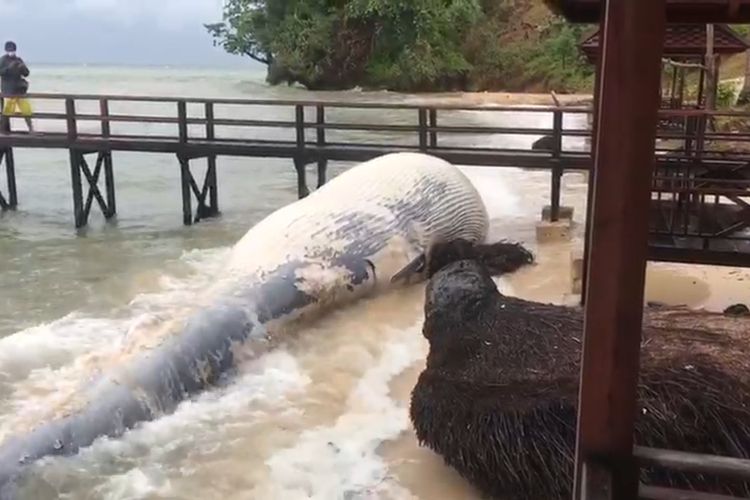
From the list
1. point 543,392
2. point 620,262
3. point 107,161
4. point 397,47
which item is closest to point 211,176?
point 107,161

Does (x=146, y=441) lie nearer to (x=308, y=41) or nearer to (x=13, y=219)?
(x=13, y=219)

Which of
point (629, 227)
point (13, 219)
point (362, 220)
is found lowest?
point (13, 219)

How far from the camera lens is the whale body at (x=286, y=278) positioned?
556 cm

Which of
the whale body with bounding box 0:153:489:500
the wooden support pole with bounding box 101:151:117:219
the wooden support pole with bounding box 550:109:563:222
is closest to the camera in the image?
the whale body with bounding box 0:153:489:500

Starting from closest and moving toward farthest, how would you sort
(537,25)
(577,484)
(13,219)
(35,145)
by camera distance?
1. (577,484)
2. (35,145)
3. (13,219)
4. (537,25)

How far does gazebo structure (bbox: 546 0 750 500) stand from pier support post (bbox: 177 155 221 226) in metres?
10.1

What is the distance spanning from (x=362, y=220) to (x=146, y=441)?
128 inches

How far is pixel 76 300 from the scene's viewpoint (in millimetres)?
9133

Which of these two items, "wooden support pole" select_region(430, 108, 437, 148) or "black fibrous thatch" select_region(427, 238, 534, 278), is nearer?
"black fibrous thatch" select_region(427, 238, 534, 278)

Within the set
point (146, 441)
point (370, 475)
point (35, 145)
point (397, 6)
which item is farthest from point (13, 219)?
point (397, 6)

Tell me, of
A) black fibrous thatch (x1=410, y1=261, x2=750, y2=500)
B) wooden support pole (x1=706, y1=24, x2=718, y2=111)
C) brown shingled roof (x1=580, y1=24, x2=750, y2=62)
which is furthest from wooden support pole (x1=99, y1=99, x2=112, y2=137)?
black fibrous thatch (x1=410, y1=261, x2=750, y2=500)

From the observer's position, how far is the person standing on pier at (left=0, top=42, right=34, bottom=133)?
13.1 metres

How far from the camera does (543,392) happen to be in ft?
15.0

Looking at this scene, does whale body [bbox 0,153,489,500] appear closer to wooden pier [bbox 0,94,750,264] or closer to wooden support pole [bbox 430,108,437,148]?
wooden pier [bbox 0,94,750,264]
